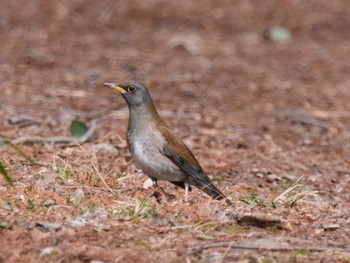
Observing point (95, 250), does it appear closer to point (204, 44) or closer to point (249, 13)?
point (204, 44)

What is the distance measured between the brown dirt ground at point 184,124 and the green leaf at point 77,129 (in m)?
0.15

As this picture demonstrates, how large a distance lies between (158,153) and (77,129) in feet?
6.04

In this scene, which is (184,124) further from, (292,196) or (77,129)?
(292,196)

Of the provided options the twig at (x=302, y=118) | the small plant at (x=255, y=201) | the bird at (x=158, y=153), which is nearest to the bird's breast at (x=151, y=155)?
the bird at (x=158, y=153)

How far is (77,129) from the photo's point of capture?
1009 cm

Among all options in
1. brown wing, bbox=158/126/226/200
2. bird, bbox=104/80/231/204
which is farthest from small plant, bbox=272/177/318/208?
brown wing, bbox=158/126/226/200

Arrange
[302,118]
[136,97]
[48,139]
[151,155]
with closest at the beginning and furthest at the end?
[151,155], [136,97], [48,139], [302,118]

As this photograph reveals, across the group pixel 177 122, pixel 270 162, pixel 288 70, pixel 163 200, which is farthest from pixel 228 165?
pixel 288 70

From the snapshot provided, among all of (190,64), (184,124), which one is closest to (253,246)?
(184,124)

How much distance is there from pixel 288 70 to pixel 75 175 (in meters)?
7.37

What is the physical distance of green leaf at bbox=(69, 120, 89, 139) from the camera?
32.6 ft

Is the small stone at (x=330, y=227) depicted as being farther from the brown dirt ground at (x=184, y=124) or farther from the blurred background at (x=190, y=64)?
the blurred background at (x=190, y=64)

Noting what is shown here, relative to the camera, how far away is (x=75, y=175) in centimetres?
805

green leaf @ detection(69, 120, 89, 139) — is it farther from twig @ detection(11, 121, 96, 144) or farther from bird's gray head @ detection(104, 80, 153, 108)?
bird's gray head @ detection(104, 80, 153, 108)
